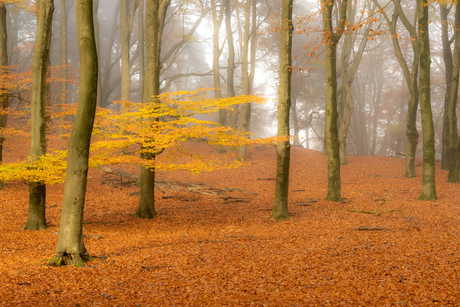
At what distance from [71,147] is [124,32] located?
1483cm

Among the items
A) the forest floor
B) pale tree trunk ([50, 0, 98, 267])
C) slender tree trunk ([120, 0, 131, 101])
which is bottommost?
the forest floor

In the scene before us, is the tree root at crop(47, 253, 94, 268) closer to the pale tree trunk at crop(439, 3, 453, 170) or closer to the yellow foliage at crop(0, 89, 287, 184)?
the yellow foliage at crop(0, 89, 287, 184)

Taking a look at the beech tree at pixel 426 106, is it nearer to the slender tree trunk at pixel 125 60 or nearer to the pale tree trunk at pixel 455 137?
the pale tree trunk at pixel 455 137

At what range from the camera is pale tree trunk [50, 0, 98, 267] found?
18.8ft

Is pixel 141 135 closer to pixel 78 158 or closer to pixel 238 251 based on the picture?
pixel 78 158

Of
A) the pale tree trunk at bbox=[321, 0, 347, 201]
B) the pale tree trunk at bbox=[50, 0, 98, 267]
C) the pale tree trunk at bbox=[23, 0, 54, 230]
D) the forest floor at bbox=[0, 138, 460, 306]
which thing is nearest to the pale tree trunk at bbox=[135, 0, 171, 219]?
the forest floor at bbox=[0, 138, 460, 306]

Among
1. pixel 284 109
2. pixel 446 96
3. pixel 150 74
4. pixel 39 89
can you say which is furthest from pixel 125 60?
pixel 446 96

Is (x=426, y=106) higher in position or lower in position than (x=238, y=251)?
higher

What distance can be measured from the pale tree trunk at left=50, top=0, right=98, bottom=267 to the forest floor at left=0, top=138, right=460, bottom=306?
1.24 ft

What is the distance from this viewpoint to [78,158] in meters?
5.73

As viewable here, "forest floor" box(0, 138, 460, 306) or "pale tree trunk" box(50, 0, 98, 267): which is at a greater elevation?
"pale tree trunk" box(50, 0, 98, 267)

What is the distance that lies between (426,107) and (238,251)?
29.6 feet

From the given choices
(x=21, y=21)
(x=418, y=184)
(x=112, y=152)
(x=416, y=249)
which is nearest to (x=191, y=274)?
(x=416, y=249)

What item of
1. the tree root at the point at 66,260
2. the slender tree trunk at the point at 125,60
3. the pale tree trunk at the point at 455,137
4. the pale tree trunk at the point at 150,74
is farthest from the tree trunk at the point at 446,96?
the tree root at the point at 66,260
